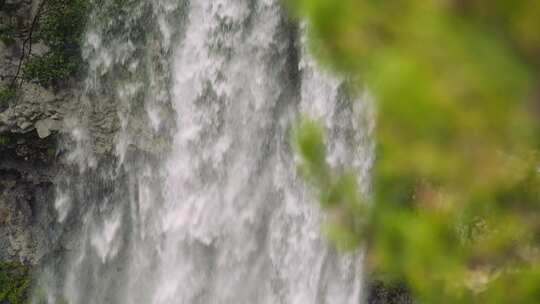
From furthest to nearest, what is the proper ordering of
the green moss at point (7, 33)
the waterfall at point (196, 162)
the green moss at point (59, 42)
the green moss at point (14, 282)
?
the green moss at point (14, 282), the green moss at point (59, 42), the green moss at point (7, 33), the waterfall at point (196, 162)

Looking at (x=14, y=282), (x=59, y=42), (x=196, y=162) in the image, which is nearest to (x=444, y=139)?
(x=196, y=162)

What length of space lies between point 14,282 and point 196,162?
374cm

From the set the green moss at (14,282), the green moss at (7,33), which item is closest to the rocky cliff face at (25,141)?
the green moss at (7,33)

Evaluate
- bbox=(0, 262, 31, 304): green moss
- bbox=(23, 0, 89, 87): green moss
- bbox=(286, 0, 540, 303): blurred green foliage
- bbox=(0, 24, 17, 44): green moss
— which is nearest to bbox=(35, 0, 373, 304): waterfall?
bbox=(23, 0, 89, 87): green moss

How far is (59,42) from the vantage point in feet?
31.9

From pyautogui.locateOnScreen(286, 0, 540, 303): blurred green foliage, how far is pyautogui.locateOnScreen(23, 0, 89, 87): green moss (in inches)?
318

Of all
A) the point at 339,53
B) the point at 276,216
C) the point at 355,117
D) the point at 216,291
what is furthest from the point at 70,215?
the point at 339,53

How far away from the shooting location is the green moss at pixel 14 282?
1016cm

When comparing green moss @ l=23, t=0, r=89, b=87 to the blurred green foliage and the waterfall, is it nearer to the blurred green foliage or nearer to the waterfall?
the waterfall

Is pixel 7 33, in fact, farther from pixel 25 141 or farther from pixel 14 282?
pixel 14 282

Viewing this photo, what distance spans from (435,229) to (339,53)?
0.67 meters

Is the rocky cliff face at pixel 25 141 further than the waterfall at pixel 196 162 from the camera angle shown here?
Yes

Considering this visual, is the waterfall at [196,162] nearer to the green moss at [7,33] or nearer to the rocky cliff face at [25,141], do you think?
the rocky cliff face at [25,141]

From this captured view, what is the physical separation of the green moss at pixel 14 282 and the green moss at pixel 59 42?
3.12 meters
